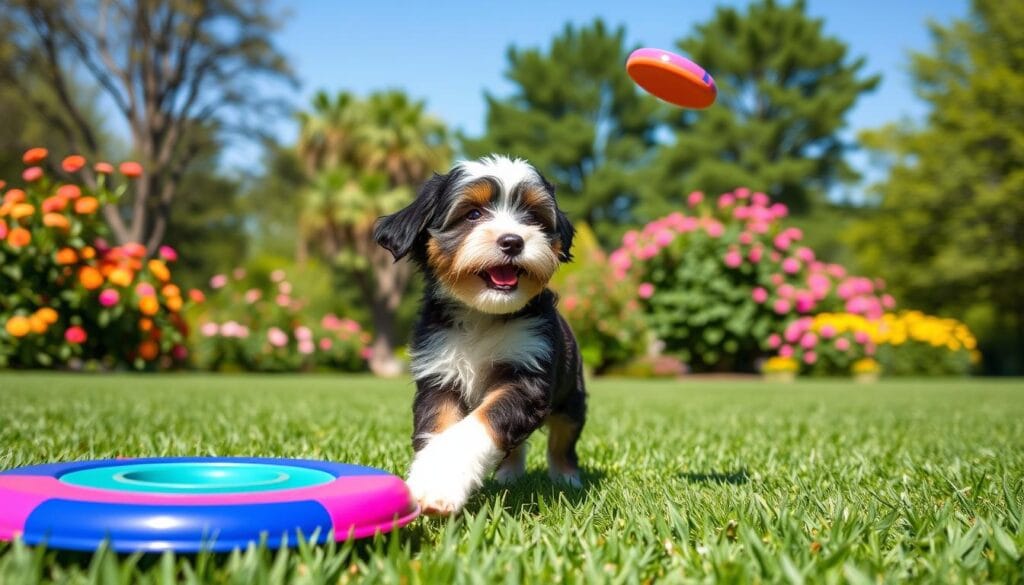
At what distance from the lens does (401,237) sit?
3332 mm

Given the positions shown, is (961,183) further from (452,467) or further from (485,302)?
(452,467)

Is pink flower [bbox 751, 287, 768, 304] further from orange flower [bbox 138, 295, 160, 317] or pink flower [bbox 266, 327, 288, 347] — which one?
pink flower [bbox 266, 327, 288, 347]

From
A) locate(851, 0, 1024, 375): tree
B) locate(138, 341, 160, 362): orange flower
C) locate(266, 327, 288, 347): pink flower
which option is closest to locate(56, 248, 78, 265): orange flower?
locate(138, 341, 160, 362): orange flower

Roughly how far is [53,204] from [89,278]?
1.05 m

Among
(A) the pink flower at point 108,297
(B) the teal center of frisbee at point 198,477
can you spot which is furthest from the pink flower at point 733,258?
(B) the teal center of frisbee at point 198,477

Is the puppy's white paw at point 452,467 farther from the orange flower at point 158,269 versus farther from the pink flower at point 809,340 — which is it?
the pink flower at point 809,340

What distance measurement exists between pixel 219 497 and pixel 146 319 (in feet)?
34.0

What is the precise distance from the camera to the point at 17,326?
9516 mm

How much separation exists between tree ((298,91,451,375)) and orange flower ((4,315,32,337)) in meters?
24.9

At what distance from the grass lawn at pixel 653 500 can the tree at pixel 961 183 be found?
26662 millimetres

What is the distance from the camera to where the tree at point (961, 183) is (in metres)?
29.9

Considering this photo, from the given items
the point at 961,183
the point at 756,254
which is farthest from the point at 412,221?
the point at 961,183

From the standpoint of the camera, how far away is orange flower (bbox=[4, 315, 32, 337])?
950cm

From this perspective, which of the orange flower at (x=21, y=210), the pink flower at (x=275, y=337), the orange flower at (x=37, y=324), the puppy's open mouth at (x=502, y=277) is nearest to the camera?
the puppy's open mouth at (x=502, y=277)
